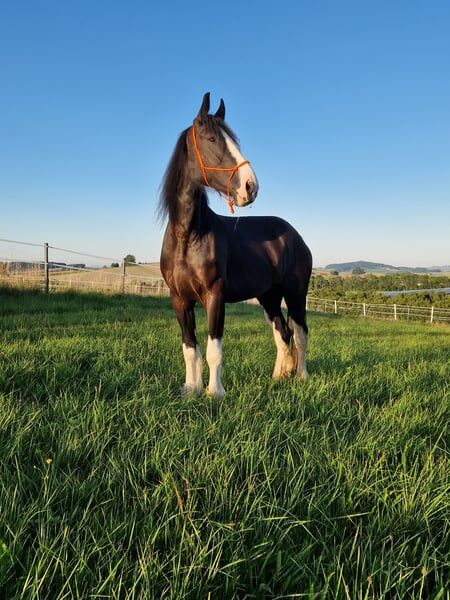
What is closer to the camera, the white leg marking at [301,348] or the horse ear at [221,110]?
the horse ear at [221,110]

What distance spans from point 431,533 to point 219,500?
2.68 feet

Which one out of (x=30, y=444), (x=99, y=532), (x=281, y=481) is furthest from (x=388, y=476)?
Result: (x=30, y=444)

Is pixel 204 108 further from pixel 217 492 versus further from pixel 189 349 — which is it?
pixel 217 492

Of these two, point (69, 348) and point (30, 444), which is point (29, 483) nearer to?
point (30, 444)

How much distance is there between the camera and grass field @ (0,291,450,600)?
1.17 metres

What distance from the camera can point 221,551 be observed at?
1.24 m

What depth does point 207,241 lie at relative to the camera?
3309mm

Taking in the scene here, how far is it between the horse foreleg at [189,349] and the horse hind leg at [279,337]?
0.90 metres

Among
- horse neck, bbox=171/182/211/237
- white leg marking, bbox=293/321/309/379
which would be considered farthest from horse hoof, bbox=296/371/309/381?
horse neck, bbox=171/182/211/237

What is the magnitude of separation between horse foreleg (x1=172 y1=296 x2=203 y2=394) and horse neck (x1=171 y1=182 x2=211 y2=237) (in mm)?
625

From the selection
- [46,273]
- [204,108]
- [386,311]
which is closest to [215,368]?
[204,108]

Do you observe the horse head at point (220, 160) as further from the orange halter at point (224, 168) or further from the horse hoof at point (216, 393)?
the horse hoof at point (216, 393)

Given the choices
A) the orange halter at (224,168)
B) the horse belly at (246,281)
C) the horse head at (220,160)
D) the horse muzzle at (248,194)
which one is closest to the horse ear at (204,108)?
the horse head at (220,160)

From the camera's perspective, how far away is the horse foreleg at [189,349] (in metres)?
3.36
